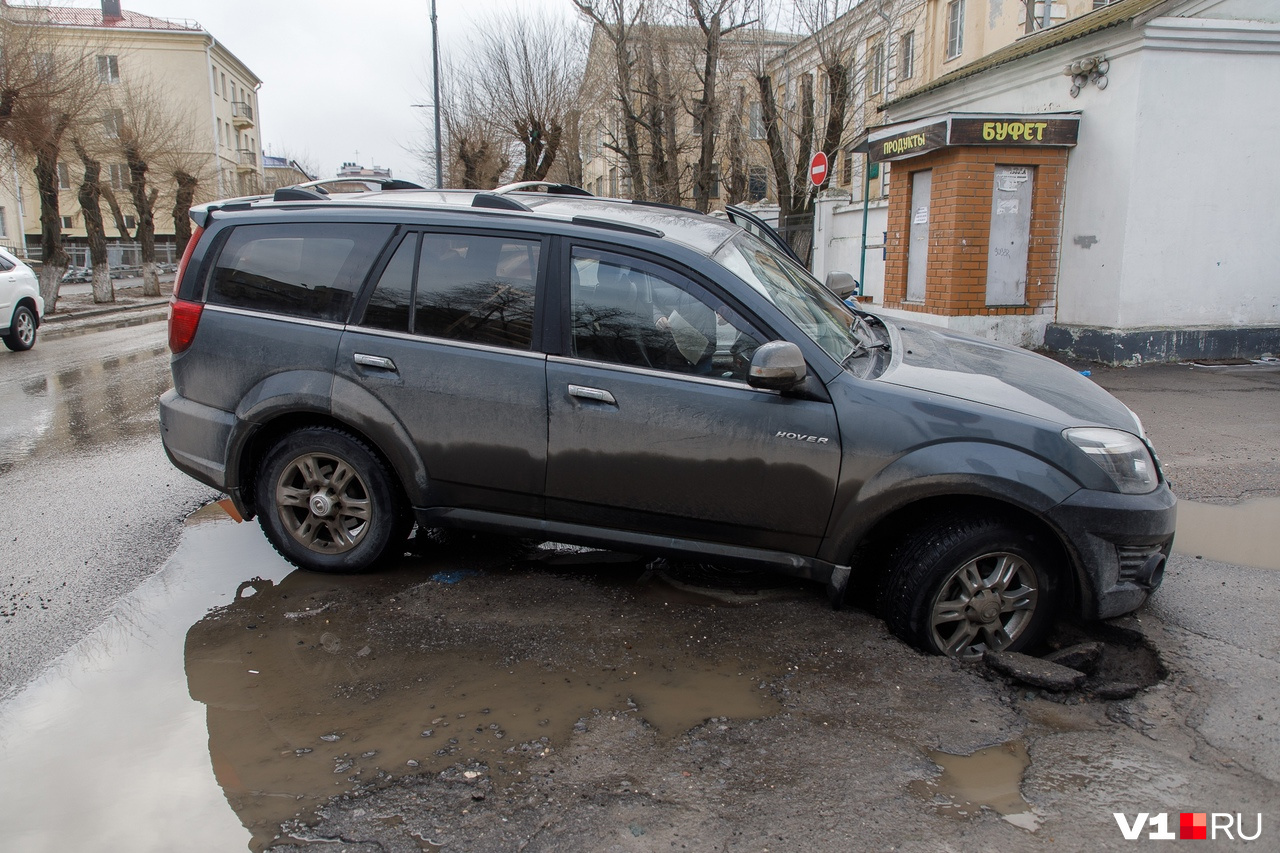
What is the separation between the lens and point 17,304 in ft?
42.3

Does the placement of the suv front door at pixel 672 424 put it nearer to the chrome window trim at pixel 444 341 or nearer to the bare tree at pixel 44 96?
the chrome window trim at pixel 444 341

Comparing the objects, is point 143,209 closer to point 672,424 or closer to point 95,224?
point 95,224

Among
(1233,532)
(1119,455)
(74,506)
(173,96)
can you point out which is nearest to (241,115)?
(173,96)

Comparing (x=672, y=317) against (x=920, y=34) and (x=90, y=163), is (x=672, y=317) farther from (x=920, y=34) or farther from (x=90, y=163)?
(x=920, y=34)

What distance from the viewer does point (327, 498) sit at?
13.3 feet

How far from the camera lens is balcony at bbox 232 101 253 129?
2368 inches

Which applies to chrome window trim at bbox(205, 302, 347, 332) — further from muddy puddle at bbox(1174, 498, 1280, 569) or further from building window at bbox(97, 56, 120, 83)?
building window at bbox(97, 56, 120, 83)

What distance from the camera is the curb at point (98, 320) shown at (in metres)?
16.8

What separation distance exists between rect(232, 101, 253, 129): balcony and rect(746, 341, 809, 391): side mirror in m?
66.5

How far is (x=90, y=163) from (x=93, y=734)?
25.5 meters

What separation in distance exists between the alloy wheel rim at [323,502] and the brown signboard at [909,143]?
355 inches

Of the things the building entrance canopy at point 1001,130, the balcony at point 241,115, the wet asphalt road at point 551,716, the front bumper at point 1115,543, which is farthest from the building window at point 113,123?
the balcony at point 241,115

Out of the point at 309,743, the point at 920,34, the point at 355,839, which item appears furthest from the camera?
the point at 920,34

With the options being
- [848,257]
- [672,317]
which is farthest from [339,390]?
[848,257]
